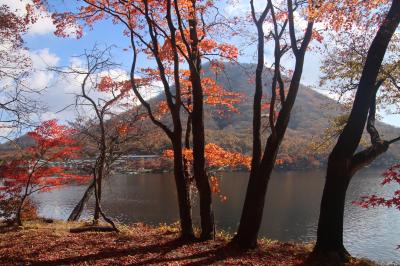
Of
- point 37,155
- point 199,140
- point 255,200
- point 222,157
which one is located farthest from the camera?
point 37,155

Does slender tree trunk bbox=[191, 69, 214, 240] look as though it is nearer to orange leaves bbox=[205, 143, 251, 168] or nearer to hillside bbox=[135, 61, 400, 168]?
orange leaves bbox=[205, 143, 251, 168]

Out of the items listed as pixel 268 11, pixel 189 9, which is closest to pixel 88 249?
pixel 189 9

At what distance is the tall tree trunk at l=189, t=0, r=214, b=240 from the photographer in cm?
994

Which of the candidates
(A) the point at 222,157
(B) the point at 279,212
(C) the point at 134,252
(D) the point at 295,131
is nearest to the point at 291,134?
(D) the point at 295,131

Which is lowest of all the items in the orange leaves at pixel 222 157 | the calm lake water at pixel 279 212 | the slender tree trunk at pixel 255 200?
the calm lake water at pixel 279 212

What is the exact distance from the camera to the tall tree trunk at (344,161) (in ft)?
26.9

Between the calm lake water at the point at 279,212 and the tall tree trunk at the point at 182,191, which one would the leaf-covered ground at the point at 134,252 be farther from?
the calm lake water at the point at 279,212

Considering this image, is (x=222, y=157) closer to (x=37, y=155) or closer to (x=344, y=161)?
(x=344, y=161)

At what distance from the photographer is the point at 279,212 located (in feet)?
108

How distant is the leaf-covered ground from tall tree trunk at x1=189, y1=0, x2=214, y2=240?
62 centimetres

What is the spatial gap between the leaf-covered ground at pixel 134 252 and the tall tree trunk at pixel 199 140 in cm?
62

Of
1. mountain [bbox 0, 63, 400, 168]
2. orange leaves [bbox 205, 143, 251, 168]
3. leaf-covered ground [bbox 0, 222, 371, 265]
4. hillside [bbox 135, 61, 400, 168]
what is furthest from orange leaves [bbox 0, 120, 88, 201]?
hillside [bbox 135, 61, 400, 168]

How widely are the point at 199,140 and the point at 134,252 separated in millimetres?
3007

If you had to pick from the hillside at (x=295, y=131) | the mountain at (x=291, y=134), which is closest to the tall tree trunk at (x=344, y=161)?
the mountain at (x=291, y=134)
